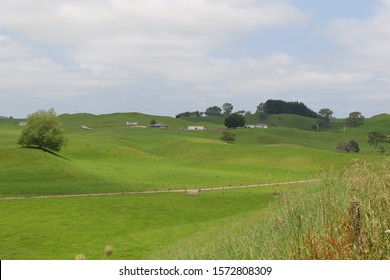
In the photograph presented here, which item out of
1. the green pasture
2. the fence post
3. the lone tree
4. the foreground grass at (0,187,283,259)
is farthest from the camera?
the lone tree

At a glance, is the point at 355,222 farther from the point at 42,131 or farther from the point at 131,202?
the point at 42,131

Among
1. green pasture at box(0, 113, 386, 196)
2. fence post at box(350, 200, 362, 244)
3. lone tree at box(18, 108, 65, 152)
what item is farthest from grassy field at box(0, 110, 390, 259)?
lone tree at box(18, 108, 65, 152)

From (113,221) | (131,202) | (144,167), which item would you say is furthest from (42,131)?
(113,221)

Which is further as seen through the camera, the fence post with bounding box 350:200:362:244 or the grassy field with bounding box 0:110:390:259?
the grassy field with bounding box 0:110:390:259

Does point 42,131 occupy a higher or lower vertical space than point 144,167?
higher

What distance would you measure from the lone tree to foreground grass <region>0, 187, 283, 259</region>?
43.9m

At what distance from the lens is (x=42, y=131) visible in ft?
341

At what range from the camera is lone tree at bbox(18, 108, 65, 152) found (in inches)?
4067

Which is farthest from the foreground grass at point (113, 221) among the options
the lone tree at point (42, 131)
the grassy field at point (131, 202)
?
the lone tree at point (42, 131)

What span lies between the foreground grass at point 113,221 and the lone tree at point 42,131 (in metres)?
43.9

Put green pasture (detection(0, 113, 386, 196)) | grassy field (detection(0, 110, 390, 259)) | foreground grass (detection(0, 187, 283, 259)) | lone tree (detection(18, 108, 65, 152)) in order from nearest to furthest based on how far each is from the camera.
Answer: grassy field (detection(0, 110, 390, 259)), foreground grass (detection(0, 187, 283, 259)), green pasture (detection(0, 113, 386, 196)), lone tree (detection(18, 108, 65, 152))

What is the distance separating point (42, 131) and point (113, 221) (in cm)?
6087

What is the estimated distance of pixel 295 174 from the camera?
10081 cm

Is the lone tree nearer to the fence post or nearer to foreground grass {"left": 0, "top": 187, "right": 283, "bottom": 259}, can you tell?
foreground grass {"left": 0, "top": 187, "right": 283, "bottom": 259}
